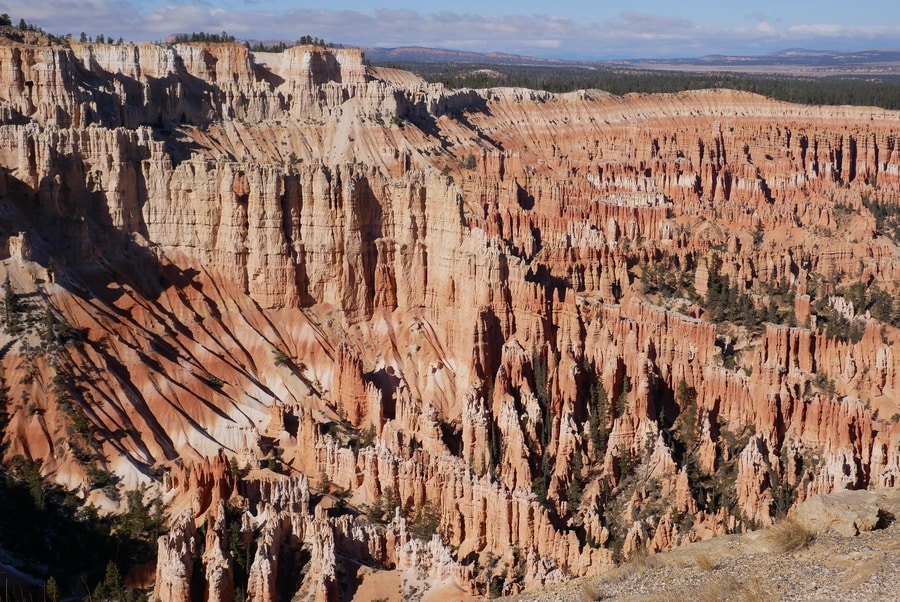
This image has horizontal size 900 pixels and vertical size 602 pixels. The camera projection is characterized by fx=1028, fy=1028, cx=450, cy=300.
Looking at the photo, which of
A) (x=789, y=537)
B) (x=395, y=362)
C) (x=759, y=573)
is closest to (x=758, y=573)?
(x=759, y=573)

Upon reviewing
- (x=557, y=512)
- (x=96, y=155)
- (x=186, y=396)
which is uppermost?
(x=96, y=155)

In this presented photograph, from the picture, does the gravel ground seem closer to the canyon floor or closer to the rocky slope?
the canyon floor

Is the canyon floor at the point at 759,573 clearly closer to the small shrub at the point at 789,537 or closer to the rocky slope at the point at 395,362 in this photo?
the small shrub at the point at 789,537

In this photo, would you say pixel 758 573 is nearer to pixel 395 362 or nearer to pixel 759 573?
pixel 759 573

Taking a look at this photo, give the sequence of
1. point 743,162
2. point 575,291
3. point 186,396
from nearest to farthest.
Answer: point 186,396, point 575,291, point 743,162

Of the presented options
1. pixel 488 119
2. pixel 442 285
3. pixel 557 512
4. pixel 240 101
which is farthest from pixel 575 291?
pixel 488 119

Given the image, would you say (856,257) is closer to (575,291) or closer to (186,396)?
(575,291)
